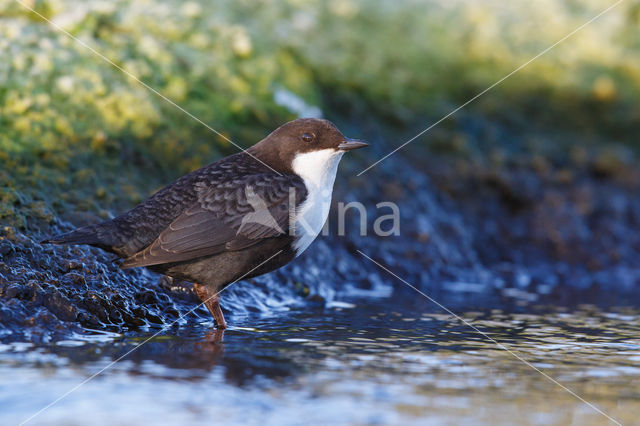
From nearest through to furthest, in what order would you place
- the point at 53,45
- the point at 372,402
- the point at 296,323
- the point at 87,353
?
the point at 372,402, the point at 87,353, the point at 296,323, the point at 53,45

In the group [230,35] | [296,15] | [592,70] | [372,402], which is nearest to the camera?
[372,402]

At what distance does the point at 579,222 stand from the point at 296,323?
Answer: 465 cm

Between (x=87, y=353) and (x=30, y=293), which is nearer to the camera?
(x=87, y=353)

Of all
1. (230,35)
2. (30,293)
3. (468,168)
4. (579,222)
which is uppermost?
(230,35)

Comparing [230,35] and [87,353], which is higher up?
[230,35]

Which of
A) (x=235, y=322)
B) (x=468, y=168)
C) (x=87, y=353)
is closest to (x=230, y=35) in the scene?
(x=468, y=168)

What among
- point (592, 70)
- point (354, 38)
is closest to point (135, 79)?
point (354, 38)

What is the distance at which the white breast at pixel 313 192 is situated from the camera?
5.27 metres

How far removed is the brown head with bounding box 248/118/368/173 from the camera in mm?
5656

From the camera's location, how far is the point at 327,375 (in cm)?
397

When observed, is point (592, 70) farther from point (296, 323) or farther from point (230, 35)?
point (296, 323)

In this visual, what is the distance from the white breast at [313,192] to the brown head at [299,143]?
1.4 inches

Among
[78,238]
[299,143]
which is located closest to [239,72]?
[299,143]

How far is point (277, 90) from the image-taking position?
26.8ft
